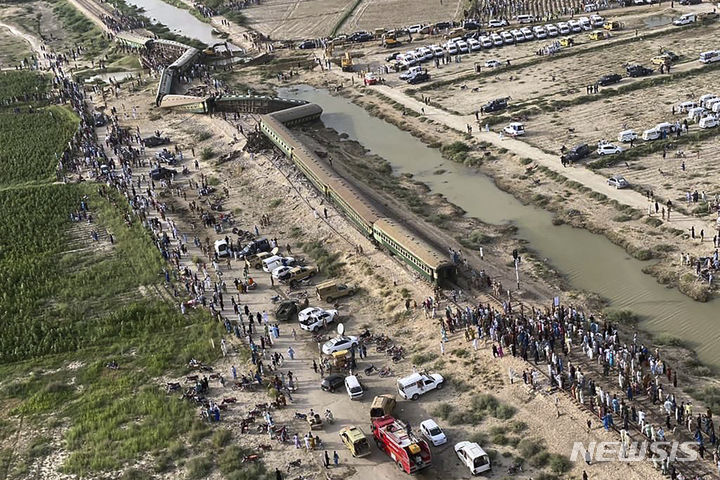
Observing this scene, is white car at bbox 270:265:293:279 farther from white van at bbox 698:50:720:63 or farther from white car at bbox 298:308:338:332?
white van at bbox 698:50:720:63

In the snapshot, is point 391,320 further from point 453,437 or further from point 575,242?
point 575,242

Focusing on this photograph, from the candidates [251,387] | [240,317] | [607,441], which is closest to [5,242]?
[240,317]

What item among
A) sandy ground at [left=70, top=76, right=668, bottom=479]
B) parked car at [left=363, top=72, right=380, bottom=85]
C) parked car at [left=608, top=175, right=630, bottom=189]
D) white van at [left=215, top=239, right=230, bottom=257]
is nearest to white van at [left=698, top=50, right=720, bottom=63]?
parked car at [left=608, top=175, right=630, bottom=189]

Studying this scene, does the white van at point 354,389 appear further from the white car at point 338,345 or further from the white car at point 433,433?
the white car at point 433,433

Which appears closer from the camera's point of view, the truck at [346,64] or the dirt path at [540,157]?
the dirt path at [540,157]

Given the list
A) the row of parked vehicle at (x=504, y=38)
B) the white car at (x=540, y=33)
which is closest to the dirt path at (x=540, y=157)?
the row of parked vehicle at (x=504, y=38)

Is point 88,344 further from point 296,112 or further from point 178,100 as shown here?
point 178,100

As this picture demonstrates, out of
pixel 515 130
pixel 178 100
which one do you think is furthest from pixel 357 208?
pixel 178 100
